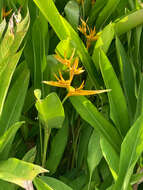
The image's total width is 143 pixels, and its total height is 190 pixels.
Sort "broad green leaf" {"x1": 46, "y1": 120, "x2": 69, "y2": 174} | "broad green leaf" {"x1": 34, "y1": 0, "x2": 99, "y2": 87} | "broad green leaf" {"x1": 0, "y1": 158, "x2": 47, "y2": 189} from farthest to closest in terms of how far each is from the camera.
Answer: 1. "broad green leaf" {"x1": 46, "y1": 120, "x2": 69, "y2": 174}
2. "broad green leaf" {"x1": 34, "y1": 0, "x2": 99, "y2": 87}
3. "broad green leaf" {"x1": 0, "y1": 158, "x2": 47, "y2": 189}

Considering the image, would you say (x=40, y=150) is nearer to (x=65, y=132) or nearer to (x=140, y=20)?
(x=65, y=132)

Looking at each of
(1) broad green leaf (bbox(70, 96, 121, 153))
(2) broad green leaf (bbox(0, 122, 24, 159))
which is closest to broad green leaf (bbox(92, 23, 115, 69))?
(1) broad green leaf (bbox(70, 96, 121, 153))

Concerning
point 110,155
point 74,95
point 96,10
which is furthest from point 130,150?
point 96,10

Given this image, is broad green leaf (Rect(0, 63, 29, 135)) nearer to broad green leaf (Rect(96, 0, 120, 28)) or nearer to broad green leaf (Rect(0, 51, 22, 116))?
broad green leaf (Rect(0, 51, 22, 116))

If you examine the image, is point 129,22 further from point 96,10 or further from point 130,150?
point 130,150

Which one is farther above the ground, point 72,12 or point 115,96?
point 72,12

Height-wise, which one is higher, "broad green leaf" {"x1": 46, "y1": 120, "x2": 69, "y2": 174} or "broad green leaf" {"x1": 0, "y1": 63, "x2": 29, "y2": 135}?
"broad green leaf" {"x1": 0, "y1": 63, "x2": 29, "y2": 135}

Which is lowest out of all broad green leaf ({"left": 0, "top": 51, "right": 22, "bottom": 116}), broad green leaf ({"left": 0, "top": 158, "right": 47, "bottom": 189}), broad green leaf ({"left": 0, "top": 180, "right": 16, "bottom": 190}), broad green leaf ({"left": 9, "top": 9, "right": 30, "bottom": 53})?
broad green leaf ({"left": 0, "top": 180, "right": 16, "bottom": 190})

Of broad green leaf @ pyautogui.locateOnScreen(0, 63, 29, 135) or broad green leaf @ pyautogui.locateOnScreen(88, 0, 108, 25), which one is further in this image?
broad green leaf @ pyautogui.locateOnScreen(88, 0, 108, 25)

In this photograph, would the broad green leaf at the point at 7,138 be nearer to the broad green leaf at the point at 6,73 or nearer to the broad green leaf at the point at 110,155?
the broad green leaf at the point at 6,73
